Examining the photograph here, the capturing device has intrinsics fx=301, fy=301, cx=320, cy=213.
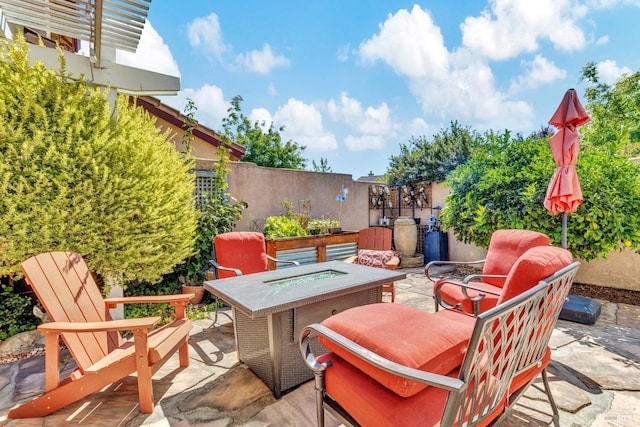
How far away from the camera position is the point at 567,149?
3.37 m

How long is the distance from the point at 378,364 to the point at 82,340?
2.05 meters

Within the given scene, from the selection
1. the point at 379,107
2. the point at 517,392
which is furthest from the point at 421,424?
the point at 379,107

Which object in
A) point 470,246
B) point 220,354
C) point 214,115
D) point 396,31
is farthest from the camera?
point 214,115

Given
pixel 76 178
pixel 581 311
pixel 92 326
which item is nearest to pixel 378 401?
pixel 92 326

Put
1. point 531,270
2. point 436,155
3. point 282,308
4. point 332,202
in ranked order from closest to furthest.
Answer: point 531,270 < point 282,308 < point 332,202 < point 436,155

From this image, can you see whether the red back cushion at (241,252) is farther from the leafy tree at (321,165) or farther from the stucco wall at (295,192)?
the leafy tree at (321,165)

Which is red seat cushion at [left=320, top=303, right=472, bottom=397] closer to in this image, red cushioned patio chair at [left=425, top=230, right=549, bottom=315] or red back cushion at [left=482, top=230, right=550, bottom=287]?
red cushioned patio chair at [left=425, top=230, right=549, bottom=315]

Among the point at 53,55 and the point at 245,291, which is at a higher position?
the point at 53,55

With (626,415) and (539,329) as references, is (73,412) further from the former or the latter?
(626,415)

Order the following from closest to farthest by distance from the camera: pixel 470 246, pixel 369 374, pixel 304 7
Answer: pixel 369 374 → pixel 304 7 → pixel 470 246

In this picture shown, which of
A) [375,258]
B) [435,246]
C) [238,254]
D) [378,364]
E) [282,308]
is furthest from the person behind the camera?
[435,246]

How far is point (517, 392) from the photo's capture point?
1.51m

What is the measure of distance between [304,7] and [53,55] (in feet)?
13.6

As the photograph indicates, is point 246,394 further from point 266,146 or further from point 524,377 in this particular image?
point 266,146
